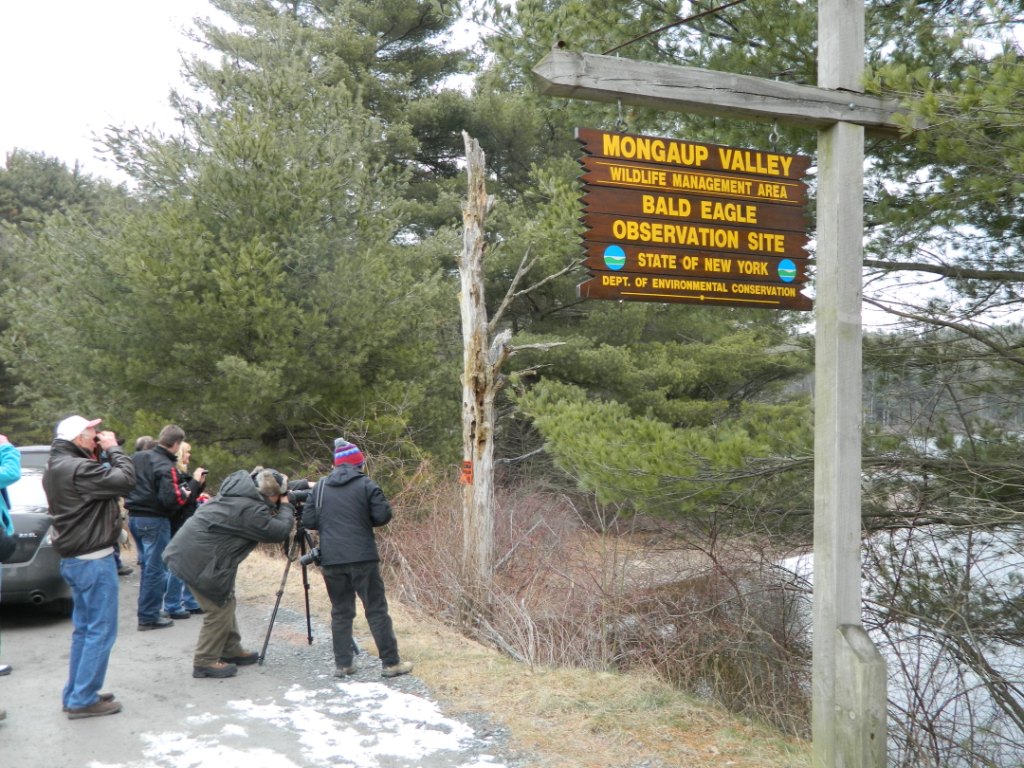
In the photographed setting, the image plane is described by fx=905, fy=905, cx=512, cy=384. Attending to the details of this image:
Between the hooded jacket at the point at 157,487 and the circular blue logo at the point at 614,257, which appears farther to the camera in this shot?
the hooded jacket at the point at 157,487

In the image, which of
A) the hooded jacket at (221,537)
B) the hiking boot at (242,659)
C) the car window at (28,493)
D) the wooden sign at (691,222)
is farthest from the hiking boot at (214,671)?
the wooden sign at (691,222)

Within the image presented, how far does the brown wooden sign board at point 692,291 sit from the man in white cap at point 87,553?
3.55m

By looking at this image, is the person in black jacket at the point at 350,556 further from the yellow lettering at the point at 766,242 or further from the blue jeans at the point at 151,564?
the yellow lettering at the point at 766,242

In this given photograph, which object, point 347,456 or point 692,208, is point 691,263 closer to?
point 692,208

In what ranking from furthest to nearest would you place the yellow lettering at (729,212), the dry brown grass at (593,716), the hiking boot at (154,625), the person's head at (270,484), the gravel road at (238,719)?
the hiking boot at (154,625)
the person's head at (270,484)
the dry brown grass at (593,716)
the gravel road at (238,719)
the yellow lettering at (729,212)

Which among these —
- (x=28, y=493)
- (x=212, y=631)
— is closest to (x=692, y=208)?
(x=212, y=631)

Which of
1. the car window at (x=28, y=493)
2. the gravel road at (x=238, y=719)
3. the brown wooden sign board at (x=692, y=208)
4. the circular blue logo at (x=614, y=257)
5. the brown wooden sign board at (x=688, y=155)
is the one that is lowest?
the gravel road at (x=238, y=719)

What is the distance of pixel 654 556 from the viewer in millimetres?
11250

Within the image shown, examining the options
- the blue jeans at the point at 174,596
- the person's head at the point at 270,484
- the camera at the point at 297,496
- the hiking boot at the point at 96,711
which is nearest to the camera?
the hiking boot at the point at 96,711

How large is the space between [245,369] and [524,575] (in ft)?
15.5

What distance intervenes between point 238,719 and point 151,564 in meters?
3.06

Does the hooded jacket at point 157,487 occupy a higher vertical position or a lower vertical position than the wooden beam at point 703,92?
lower

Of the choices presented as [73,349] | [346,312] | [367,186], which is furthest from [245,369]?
[367,186]

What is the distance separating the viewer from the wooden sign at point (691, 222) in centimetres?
455
